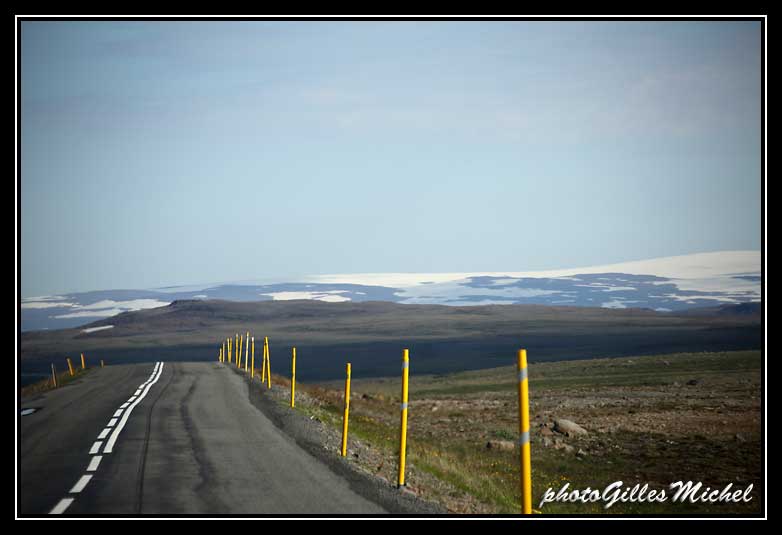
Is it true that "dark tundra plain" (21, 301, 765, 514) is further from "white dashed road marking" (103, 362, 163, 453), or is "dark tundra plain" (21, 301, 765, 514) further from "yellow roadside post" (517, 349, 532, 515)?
"white dashed road marking" (103, 362, 163, 453)

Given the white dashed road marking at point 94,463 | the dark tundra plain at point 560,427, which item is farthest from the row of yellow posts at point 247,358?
the white dashed road marking at point 94,463

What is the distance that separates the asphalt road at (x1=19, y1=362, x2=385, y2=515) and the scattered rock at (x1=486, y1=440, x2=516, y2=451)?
730 centimetres

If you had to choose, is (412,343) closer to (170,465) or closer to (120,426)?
(120,426)

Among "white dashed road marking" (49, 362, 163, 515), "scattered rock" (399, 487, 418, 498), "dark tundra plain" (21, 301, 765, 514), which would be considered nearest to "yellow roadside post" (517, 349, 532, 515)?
"dark tundra plain" (21, 301, 765, 514)

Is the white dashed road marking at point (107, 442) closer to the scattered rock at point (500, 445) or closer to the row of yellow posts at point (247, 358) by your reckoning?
the row of yellow posts at point (247, 358)

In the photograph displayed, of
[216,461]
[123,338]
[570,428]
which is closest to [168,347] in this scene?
[123,338]

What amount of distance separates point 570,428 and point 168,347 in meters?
128

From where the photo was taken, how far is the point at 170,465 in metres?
13.0

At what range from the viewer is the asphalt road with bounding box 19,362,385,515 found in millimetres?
10117

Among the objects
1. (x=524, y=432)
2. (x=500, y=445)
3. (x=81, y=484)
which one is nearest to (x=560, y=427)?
(x=500, y=445)

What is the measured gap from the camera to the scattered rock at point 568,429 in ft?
85.2

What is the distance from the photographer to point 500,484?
17.9m

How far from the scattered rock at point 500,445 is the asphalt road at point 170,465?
730 cm

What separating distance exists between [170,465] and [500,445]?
13315 mm
